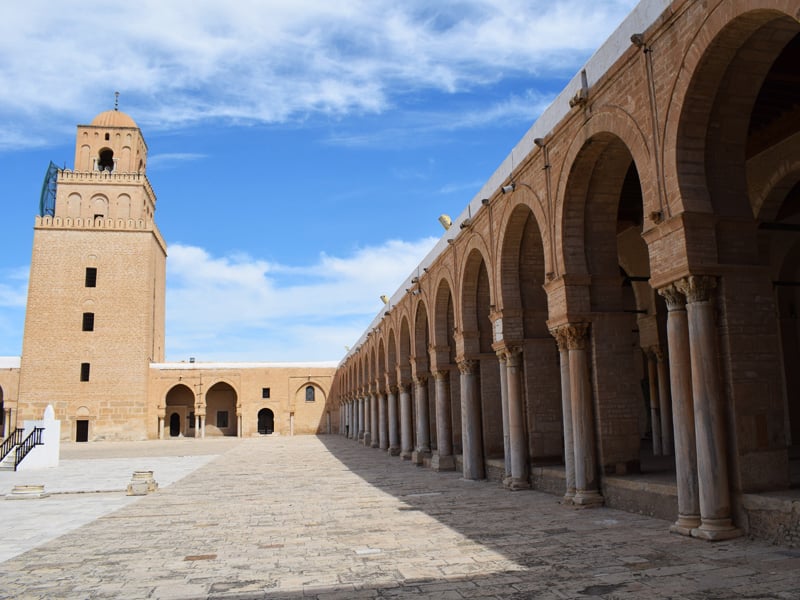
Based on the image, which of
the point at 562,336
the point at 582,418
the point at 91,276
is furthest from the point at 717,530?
the point at 91,276

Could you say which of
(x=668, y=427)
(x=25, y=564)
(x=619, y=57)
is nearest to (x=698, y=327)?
(x=619, y=57)

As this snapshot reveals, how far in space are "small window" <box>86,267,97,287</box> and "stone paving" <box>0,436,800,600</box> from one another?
33.6 m

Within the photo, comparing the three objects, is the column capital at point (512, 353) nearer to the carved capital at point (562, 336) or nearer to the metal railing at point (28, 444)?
the carved capital at point (562, 336)

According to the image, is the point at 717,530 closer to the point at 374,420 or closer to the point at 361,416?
the point at 374,420

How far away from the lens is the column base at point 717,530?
654cm

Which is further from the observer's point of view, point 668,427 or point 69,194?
point 69,194

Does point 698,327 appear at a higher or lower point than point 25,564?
higher

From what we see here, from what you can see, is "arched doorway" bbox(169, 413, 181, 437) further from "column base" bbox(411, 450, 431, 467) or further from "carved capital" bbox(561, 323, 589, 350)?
"carved capital" bbox(561, 323, 589, 350)

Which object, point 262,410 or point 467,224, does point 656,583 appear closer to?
point 467,224

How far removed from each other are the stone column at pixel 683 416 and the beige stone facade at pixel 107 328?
38.9 m

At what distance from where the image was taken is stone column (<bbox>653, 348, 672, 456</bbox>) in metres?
15.1

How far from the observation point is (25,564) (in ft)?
22.7

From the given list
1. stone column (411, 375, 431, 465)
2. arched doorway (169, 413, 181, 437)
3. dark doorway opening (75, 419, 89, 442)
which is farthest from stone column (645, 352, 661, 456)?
arched doorway (169, 413, 181, 437)

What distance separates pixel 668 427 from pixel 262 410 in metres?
37.5
